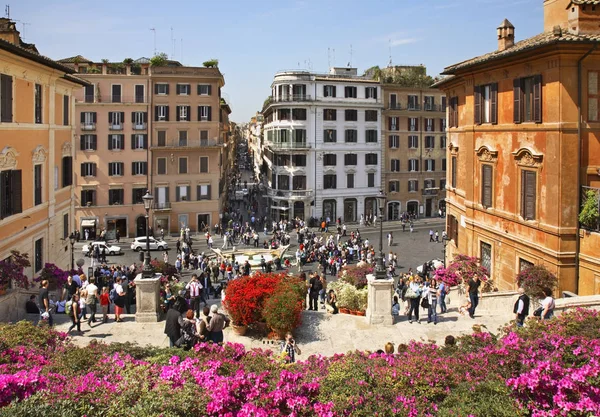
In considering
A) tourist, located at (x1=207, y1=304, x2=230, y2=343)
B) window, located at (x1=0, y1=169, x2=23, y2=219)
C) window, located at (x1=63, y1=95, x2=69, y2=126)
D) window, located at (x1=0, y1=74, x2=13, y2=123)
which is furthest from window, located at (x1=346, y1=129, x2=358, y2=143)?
tourist, located at (x1=207, y1=304, x2=230, y2=343)

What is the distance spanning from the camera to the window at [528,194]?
71.6ft

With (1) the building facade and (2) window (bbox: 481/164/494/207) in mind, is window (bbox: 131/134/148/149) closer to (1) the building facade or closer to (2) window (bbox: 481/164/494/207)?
(1) the building facade

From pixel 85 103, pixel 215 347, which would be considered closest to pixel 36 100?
pixel 215 347

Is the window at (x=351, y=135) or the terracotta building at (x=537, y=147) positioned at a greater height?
the window at (x=351, y=135)

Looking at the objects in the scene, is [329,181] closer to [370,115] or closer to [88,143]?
[370,115]

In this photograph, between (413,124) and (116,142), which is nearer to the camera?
(116,142)

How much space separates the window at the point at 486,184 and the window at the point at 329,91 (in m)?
35.5

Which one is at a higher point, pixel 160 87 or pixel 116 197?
pixel 160 87

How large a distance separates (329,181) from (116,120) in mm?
21608

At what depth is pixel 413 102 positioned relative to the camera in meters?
63.7

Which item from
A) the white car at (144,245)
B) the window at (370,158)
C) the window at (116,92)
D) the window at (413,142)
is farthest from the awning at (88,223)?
the window at (413,142)

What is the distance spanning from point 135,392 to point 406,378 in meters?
4.26

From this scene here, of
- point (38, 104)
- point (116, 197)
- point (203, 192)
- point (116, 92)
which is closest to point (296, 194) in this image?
point (203, 192)

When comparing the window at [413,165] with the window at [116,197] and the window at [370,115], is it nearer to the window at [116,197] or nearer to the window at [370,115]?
the window at [370,115]
